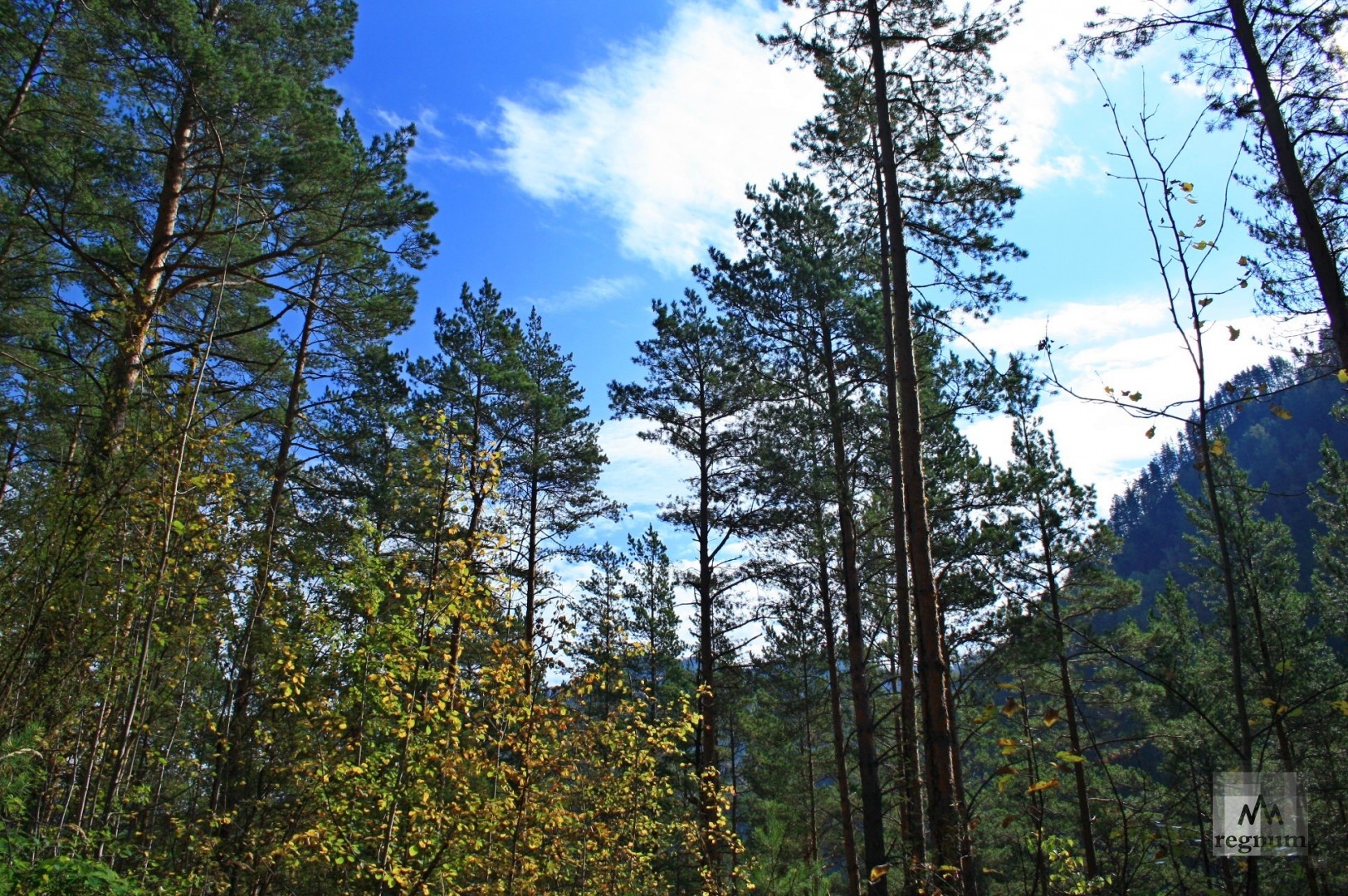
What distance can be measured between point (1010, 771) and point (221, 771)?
6626 mm

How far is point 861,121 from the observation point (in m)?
7.52

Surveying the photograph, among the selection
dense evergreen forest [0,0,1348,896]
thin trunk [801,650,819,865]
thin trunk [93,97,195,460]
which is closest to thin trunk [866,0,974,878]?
dense evergreen forest [0,0,1348,896]

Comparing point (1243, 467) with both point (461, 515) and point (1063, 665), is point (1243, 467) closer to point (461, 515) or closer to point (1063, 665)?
point (1063, 665)

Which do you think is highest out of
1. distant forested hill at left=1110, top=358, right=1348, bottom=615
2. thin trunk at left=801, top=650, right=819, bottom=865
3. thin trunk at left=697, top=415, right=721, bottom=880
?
distant forested hill at left=1110, top=358, right=1348, bottom=615

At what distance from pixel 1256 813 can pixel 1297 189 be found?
Answer: 4191mm

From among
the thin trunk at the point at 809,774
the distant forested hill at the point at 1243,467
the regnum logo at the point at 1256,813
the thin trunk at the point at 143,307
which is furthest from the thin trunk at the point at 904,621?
the distant forested hill at the point at 1243,467

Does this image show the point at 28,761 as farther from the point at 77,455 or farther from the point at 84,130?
the point at 84,130

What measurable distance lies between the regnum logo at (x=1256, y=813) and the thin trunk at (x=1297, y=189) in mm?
2822

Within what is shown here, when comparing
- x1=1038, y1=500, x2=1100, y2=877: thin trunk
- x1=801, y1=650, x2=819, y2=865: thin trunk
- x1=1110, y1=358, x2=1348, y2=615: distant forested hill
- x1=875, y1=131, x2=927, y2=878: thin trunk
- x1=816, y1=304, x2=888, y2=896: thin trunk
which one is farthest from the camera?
x1=1110, y1=358, x2=1348, y2=615: distant forested hill

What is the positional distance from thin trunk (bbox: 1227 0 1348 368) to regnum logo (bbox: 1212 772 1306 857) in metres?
2.82

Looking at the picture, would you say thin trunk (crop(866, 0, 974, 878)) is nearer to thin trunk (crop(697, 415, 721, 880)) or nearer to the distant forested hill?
thin trunk (crop(697, 415, 721, 880))

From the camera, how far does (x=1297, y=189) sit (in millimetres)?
5047

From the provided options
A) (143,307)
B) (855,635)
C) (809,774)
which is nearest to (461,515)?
(143,307)

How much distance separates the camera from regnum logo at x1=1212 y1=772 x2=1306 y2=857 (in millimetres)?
3287
